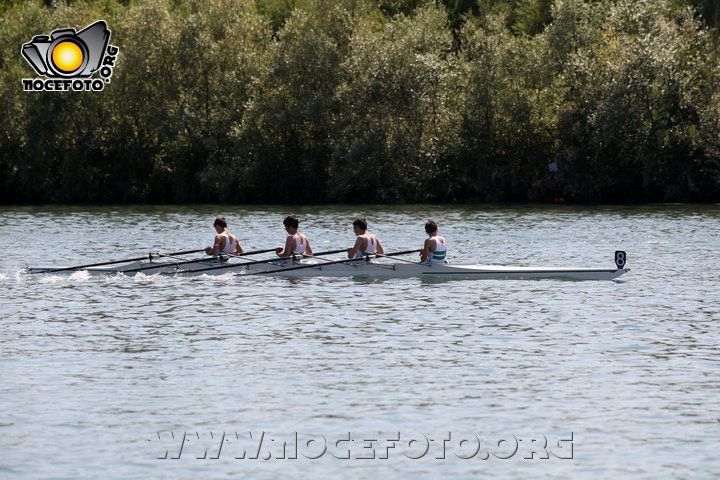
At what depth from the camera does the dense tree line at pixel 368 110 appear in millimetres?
58938

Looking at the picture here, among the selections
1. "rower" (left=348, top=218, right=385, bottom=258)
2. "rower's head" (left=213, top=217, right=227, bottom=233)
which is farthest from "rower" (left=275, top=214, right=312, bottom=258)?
"rower's head" (left=213, top=217, right=227, bottom=233)

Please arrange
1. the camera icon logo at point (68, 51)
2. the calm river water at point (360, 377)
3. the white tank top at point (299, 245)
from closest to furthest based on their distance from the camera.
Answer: the calm river water at point (360, 377)
the white tank top at point (299, 245)
the camera icon logo at point (68, 51)

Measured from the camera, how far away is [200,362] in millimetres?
16594

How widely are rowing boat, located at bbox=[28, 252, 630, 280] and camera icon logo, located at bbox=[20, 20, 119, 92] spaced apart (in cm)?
3802

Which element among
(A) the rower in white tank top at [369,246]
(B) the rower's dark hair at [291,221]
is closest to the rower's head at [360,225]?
(A) the rower in white tank top at [369,246]

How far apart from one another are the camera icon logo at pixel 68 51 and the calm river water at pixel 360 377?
37.7 m

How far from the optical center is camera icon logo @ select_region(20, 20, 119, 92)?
211ft

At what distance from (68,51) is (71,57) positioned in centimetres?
53

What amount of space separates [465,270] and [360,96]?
3717cm

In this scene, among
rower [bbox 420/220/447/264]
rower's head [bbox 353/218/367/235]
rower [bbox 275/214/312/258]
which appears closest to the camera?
rower's head [bbox 353/218/367/235]

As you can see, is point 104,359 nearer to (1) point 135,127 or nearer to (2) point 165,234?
(2) point 165,234

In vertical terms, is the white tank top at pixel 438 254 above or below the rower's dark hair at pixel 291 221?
below

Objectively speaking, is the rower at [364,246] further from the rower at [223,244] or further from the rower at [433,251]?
the rower at [223,244]

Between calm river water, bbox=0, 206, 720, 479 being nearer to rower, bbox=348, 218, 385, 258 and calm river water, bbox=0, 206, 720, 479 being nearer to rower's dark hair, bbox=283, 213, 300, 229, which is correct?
rower, bbox=348, 218, 385, 258
